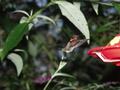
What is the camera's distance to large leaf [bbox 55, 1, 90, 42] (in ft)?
3.37

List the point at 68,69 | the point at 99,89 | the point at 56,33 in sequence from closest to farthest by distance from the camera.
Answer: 1. the point at 99,89
2. the point at 68,69
3. the point at 56,33

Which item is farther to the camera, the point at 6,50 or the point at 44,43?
the point at 44,43

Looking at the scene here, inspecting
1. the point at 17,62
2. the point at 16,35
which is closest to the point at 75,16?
the point at 16,35

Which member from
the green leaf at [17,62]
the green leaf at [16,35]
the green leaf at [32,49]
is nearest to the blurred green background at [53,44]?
the green leaf at [32,49]

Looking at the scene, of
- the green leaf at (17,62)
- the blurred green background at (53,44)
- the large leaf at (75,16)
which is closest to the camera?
the large leaf at (75,16)

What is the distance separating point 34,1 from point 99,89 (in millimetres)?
669

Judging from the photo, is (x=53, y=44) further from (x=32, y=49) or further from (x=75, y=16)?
(x=75, y=16)

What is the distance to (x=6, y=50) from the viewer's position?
1.07 m

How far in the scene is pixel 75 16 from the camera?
1040mm

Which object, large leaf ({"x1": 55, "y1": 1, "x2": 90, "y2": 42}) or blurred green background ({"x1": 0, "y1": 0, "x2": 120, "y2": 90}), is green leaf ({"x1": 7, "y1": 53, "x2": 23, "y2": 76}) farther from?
large leaf ({"x1": 55, "y1": 1, "x2": 90, "y2": 42})

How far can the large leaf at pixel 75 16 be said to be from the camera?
1028mm

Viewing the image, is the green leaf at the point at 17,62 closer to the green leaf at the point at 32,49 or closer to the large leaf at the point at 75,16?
the large leaf at the point at 75,16

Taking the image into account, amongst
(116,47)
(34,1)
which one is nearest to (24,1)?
(34,1)

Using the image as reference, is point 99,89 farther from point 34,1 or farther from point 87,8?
point 34,1
